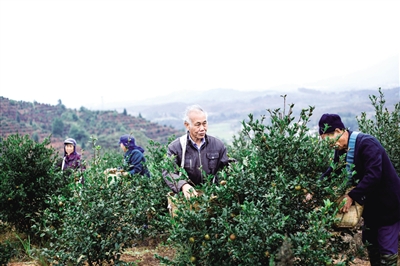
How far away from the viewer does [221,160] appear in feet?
14.4

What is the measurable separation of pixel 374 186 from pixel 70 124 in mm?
63515

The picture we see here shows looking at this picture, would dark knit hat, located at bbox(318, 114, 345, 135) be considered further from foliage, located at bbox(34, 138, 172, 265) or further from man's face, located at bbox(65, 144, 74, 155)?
man's face, located at bbox(65, 144, 74, 155)

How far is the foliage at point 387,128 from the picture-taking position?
5.95m

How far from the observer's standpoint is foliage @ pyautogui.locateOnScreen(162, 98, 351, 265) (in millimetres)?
3100

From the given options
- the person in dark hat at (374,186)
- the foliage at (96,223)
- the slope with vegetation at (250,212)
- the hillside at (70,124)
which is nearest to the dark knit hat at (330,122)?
the person in dark hat at (374,186)

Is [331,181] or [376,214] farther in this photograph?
[376,214]

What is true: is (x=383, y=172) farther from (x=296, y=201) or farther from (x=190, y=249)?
(x=190, y=249)

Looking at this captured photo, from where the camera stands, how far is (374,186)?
11.5ft

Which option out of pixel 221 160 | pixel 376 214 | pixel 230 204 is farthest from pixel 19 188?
pixel 376 214

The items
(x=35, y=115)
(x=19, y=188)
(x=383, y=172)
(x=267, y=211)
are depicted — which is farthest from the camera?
(x=35, y=115)

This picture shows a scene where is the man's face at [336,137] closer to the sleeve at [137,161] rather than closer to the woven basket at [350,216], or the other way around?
the woven basket at [350,216]

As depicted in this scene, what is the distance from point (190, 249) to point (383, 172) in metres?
1.87

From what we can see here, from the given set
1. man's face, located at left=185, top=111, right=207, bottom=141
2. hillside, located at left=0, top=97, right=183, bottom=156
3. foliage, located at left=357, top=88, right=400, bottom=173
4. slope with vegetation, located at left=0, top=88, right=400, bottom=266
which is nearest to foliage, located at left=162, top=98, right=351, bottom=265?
slope with vegetation, located at left=0, top=88, right=400, bottom=266

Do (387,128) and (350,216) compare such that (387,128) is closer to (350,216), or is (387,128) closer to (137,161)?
(350,216)
